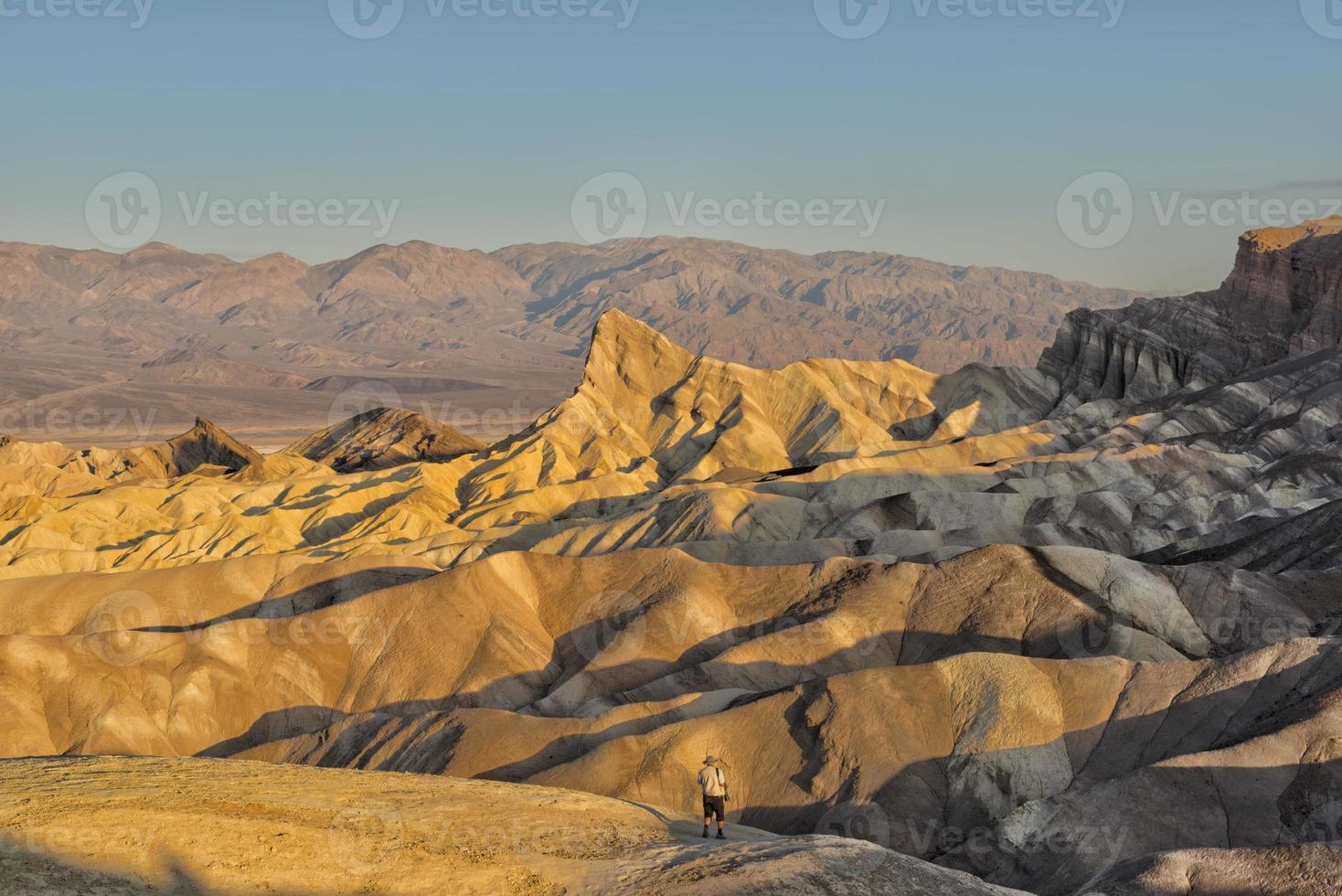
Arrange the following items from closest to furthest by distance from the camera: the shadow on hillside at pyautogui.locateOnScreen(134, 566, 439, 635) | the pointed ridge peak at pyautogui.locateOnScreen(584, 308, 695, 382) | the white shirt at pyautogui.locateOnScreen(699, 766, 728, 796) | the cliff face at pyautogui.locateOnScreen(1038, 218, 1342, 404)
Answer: the white shirt at pyautogui.locateOnScreen(699, 766, 728, 796), the shadow on hillside at pyautogui.locateOnScreen(134, 566, 439, 635), the cliff face at pyautogui.locateOnScreen(1038, 218, 1342, 404), the pointed ridge peak at pyautogui.locateOnScreen(584, 308, 695, 382)

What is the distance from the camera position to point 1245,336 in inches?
4469

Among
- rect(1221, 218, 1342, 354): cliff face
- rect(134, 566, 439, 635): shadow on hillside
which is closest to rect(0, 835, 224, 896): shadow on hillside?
rect(134, 566, 439, 635): shadow on hillside

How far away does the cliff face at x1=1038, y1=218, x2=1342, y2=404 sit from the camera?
11050 centimetres

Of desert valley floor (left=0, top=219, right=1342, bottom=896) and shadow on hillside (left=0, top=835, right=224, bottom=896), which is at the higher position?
shadow on hillside (left=0, top=835, right=224, bottom=896)

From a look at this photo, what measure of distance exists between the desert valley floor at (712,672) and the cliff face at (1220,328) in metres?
10.4

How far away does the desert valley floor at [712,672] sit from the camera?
2217cm

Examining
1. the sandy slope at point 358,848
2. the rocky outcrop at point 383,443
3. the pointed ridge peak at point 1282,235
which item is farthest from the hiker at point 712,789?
the pointed ridge peak at point 1282,235

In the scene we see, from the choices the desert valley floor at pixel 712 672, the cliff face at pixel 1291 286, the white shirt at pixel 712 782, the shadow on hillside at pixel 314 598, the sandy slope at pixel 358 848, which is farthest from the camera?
the cliff face at pixel 1291 286

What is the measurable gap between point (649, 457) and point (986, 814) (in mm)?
74758

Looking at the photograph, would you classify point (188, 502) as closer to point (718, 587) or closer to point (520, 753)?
point (718, 587)

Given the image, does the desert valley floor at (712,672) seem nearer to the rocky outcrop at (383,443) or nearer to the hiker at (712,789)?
the hiker at (712,789)

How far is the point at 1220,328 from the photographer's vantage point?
378ft

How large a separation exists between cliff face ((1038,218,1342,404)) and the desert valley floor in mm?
10379

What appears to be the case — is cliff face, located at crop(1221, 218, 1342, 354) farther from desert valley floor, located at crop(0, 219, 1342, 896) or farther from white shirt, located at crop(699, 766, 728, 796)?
white shirt, located at crop(699, 766, 728, 796)
